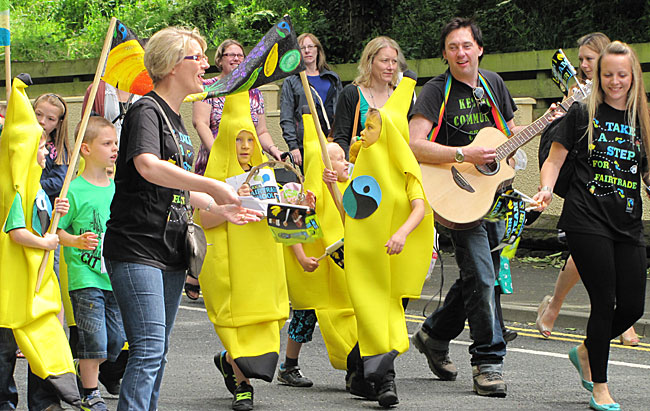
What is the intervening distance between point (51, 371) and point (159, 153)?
137 cm

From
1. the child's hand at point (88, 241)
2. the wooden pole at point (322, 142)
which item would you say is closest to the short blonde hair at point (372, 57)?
the wooden pole at point (322, 142)

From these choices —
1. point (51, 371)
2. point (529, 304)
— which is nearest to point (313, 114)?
point (51, 371)

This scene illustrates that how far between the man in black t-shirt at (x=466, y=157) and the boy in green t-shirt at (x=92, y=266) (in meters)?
1.84

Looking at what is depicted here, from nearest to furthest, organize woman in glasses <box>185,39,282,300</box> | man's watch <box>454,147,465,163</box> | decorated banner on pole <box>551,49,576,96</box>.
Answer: man's watch <box>454,147,465,163</box> < decorated banner on pole <box>551,49,576,96</box> < woman in glasses <box>185,39,282,300</box>

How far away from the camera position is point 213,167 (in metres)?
6.36

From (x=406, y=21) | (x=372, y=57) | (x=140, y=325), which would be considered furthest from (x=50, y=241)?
(x=406, y=21)

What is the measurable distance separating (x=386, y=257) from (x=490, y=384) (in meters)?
1.00

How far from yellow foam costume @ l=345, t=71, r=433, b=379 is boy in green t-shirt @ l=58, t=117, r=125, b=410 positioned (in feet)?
4.36

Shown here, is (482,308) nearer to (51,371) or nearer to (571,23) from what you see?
(51,371)

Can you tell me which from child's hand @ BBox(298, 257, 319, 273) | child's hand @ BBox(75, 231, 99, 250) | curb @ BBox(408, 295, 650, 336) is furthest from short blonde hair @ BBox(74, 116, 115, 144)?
curb @ BBox(408, 295, 650, 336)

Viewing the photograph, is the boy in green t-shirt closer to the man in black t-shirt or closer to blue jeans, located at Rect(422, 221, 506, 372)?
the man in black t-shirt

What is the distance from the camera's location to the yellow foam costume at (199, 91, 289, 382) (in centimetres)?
619

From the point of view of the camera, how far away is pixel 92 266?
609 centimetres

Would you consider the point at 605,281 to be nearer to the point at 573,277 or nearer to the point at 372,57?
the point at 573,277
